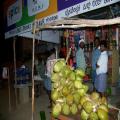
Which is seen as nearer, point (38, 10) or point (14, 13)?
point (38, 10)

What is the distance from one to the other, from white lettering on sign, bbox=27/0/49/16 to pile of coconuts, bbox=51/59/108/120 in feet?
14.4

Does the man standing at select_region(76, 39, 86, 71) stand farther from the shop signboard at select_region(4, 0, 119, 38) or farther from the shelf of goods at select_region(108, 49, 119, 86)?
the shelf of goods at select_region(108, 49, 119, 86)

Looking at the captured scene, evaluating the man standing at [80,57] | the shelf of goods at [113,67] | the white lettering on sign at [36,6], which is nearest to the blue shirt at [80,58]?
the man standing at [80,57]

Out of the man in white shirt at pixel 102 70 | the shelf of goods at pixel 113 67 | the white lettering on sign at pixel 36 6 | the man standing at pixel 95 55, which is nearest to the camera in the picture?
the white lettering on sign at pixel 36 6

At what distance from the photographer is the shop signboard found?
213 inches

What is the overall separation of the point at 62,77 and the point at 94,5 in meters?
2.59

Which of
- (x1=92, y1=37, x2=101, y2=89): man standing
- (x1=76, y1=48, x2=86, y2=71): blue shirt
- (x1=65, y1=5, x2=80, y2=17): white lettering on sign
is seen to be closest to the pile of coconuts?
(x1=65, y1=5, x2=80, y2=17): white lettering on sign

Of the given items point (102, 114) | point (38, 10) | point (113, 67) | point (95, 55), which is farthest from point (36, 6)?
point (102, 114)

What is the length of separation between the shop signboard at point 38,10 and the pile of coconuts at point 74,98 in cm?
185

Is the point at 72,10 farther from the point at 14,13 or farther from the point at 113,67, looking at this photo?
the point at 14,13

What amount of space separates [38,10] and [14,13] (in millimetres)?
1962

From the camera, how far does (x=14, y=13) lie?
913cm

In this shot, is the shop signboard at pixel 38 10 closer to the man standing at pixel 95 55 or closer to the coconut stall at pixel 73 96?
the man standing at pixel 95 55

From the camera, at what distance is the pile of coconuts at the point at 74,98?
2363 millimetres
